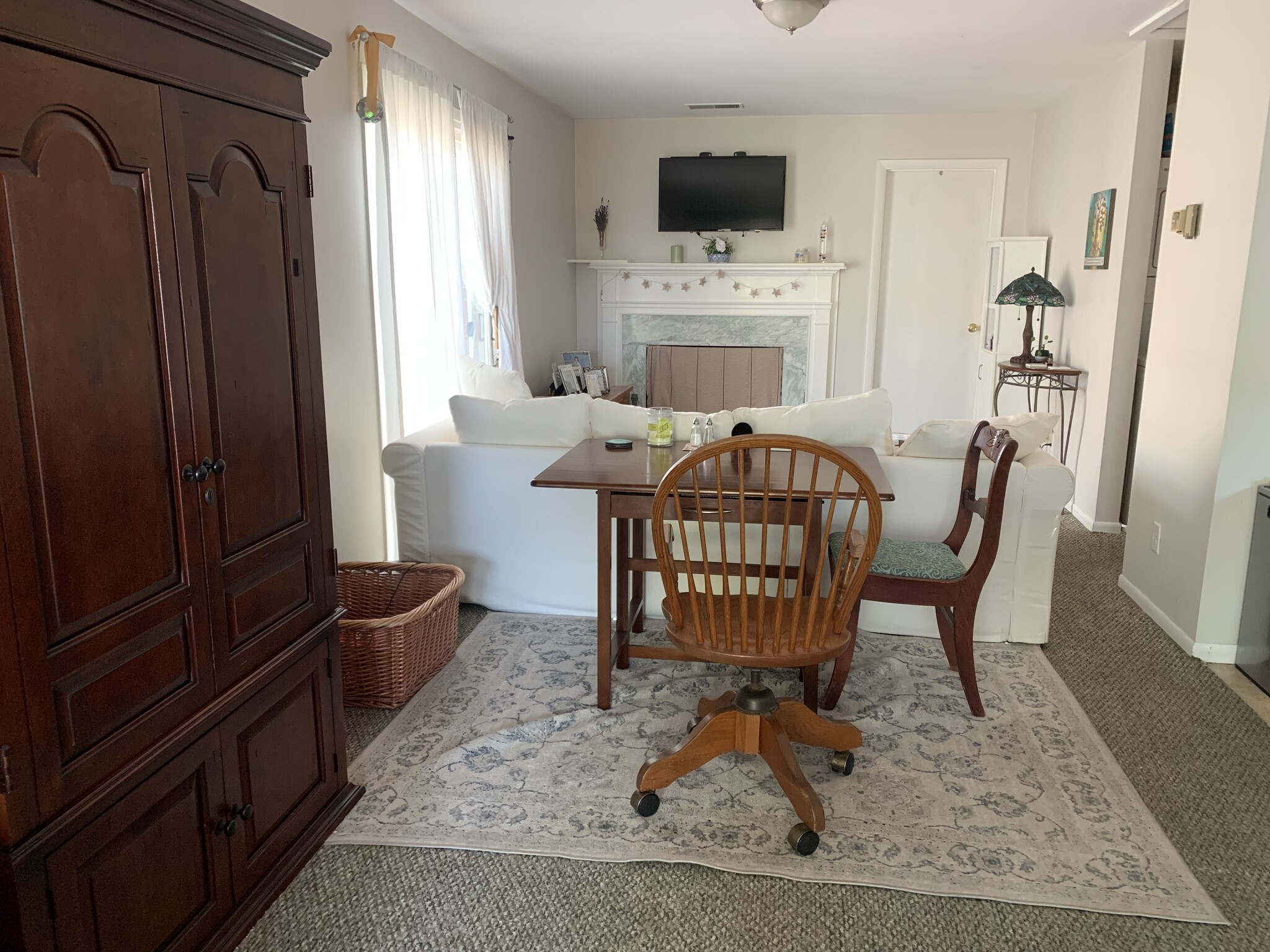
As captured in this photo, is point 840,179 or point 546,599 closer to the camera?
point 546,599

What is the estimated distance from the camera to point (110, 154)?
54.7 inches

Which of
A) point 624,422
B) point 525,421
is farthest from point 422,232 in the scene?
point 624,422

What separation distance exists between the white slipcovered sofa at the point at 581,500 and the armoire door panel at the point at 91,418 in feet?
5.50

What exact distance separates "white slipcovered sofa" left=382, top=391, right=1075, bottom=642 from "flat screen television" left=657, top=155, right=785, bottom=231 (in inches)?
148

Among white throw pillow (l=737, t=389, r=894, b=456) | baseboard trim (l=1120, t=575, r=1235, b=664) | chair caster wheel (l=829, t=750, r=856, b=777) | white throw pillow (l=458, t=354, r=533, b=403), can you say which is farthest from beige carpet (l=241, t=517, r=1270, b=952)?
white throw pillow (l=458, t=354, r=533, b=403)

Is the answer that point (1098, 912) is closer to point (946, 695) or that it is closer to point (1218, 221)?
point (946, 695)

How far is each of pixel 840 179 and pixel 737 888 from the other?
18.8 ft

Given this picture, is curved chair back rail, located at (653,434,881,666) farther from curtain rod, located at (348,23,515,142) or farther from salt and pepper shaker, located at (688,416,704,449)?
curtain rod, located at (348,23,515,142)

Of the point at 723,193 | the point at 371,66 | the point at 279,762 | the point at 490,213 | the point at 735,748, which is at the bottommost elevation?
the point at 735,748

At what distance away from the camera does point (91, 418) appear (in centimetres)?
139

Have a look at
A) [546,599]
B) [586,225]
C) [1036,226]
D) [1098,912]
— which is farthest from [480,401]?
[1036,226]

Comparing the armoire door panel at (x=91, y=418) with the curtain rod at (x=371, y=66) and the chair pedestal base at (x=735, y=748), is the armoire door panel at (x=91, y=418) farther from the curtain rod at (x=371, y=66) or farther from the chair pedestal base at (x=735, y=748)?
the curtain rod at (x=371, y=66)

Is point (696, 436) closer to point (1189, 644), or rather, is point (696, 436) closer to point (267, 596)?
point (267, 596)

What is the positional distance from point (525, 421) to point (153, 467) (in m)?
1.90
